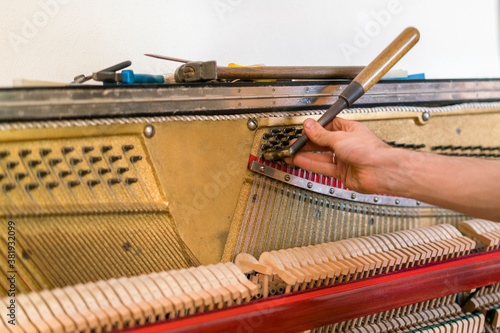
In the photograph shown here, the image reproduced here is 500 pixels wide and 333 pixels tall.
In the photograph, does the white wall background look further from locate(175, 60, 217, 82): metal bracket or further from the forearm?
the forearm

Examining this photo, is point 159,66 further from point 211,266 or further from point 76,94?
point 211,266

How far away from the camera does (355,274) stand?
183 cm

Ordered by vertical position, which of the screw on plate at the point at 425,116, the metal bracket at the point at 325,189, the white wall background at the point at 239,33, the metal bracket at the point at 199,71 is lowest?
the metal bracket at the point at 325,189

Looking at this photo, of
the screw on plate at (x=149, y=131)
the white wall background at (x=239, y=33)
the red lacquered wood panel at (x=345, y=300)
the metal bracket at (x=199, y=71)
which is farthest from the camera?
the white wall background at (x=239, y=33)

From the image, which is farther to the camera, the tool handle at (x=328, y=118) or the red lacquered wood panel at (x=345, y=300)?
the tool handle at (x=328, y=118)

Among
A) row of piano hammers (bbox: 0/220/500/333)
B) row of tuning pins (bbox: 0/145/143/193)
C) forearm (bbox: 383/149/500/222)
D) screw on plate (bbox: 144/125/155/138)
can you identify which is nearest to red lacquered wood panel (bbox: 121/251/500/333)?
row of piano hammers (bbox: 0/220/500/333)

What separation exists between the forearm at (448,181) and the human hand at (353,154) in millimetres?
29

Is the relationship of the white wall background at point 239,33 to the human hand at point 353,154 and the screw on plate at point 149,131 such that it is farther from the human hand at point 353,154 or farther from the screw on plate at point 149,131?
the human hand at point 353,154

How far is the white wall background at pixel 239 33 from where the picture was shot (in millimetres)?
2156

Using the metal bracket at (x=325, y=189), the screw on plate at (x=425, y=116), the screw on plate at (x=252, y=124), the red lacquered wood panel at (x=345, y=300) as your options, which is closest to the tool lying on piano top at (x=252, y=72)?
the screw on plate at (x=252, y=124)

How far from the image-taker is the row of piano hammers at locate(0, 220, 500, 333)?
136 cm

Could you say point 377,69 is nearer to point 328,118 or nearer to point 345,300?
point 328,118

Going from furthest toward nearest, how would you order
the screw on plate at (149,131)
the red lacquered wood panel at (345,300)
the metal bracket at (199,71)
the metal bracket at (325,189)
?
the metal bracket at (325,189)
the metal bracket at (199,71)
the screw on plate at (149,131)
the red lacquered wood panel at (345,300)

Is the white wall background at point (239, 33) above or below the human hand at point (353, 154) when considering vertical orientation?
above
